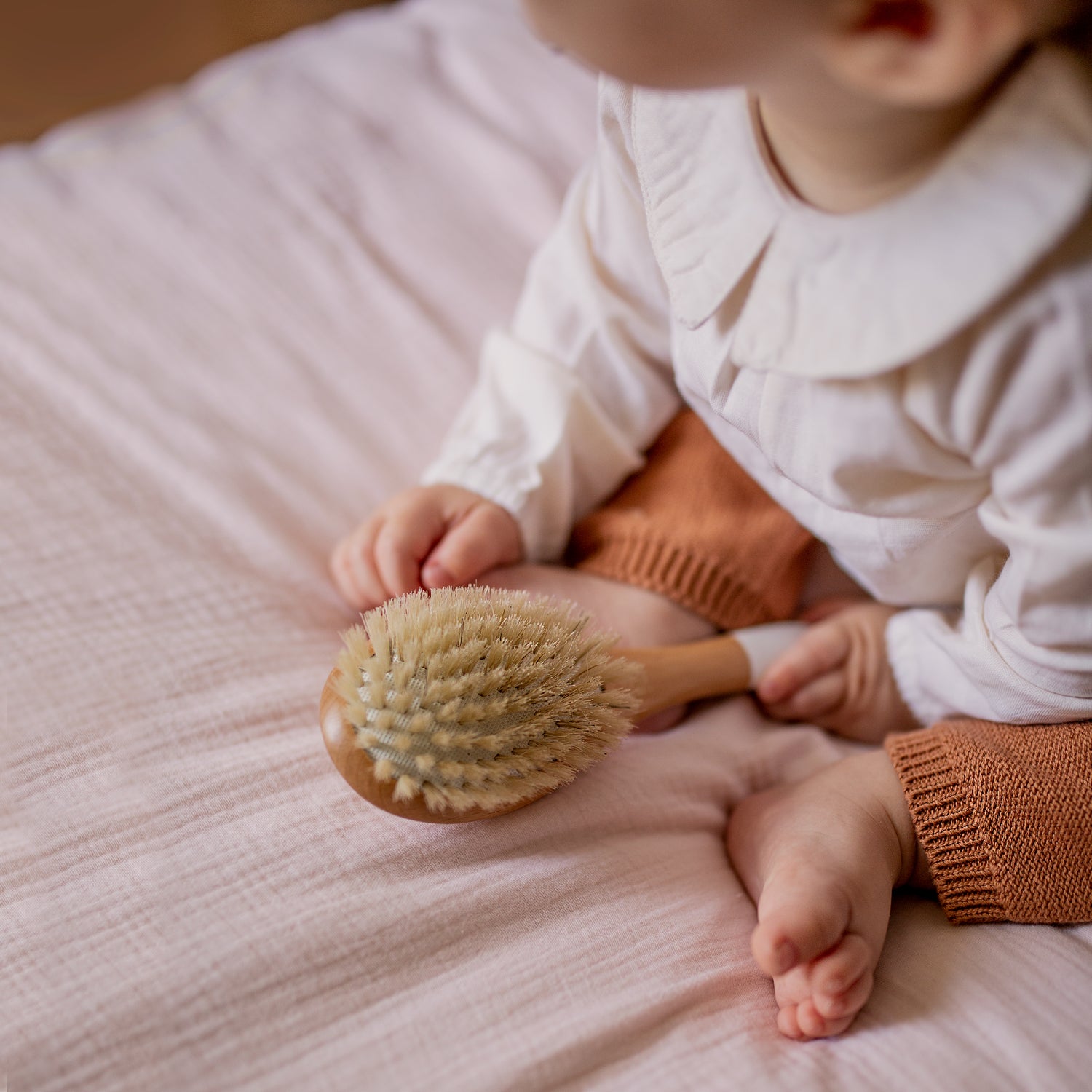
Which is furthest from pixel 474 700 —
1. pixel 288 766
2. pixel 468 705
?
pixel 288 766

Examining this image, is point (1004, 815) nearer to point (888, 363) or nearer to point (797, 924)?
point (797, 924)

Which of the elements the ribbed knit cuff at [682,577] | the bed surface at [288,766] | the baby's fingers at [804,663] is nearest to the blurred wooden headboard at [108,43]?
the bed surface at [288,766]

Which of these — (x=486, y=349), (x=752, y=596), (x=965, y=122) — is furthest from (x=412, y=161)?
(x=965, y=122)

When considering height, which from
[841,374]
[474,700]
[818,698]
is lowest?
[818,698]

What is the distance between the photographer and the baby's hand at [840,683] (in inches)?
24.5

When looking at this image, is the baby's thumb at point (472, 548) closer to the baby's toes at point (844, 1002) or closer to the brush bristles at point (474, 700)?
the brush bristles at point (474, 700)

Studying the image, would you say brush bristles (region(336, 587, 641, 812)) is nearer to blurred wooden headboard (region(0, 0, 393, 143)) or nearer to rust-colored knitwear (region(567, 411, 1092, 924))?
rust-colored knitwear (region(567, 411, 1092, 924))

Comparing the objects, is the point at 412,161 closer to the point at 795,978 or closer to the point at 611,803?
the point at 611,803

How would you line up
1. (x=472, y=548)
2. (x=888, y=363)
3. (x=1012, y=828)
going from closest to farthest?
(x=888, y=363) < (x=1012, y=828) < (x=472, y=548)

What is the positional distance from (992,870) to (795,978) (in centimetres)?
12

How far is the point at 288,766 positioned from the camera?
515mm

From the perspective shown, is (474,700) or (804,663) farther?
(804,663)

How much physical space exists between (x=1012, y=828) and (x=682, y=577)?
0.22 meters

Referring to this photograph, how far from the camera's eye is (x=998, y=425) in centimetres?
41
